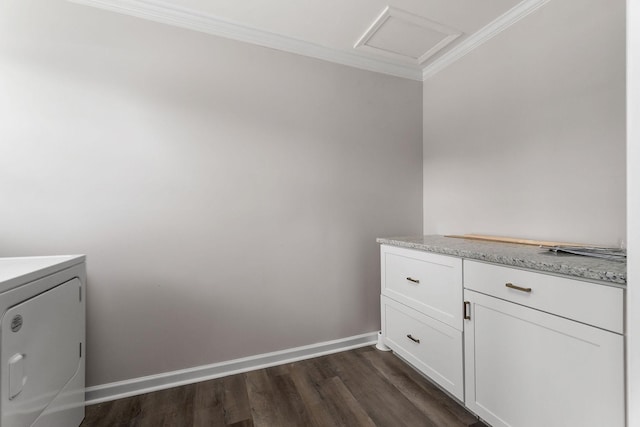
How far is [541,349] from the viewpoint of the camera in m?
1.03

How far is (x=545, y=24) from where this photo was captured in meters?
1.53

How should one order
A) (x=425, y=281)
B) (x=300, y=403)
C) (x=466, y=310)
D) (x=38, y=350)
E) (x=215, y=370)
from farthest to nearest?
1. (x=215, y=370)
2. (x=425, y=281)
3. (x=300, y=403)
4. (x=466, y=310)
5. (x=38, y=350)

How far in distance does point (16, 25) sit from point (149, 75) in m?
0.62

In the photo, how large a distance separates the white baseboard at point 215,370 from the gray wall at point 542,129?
4.06ft

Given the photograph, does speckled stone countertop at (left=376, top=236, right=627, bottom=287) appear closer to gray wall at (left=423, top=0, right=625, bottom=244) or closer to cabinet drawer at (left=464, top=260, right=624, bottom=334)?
cabinet drawer at (left=464, top=260, right=624, bottom=334)

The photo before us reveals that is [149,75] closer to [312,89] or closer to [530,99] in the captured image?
[312,89]

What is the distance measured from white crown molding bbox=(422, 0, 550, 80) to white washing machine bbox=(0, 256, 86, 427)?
2.72 metres

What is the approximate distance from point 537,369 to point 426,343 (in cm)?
61

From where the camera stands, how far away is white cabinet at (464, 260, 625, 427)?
848mm

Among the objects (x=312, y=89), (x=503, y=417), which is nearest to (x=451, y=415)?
(x=503, y=417)

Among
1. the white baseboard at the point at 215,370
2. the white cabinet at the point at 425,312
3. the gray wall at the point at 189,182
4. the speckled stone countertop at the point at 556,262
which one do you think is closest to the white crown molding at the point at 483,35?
the gray wall at the point at 189,182

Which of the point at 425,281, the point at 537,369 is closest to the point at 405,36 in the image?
the point at 425,281

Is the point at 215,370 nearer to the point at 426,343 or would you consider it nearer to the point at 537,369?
the point at 426,343

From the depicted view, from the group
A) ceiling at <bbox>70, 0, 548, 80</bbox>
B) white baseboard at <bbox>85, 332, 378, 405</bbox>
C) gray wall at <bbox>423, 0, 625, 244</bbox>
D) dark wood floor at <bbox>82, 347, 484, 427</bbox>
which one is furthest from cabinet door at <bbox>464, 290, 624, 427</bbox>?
ceiling at <bbox>70, 0, 548, 80</bbox>
